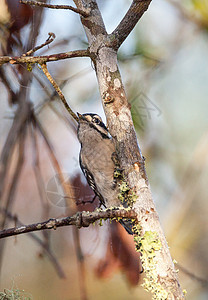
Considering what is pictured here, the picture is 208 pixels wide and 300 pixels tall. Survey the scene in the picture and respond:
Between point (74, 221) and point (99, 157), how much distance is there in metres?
0.46

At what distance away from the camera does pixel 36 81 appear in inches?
64.6

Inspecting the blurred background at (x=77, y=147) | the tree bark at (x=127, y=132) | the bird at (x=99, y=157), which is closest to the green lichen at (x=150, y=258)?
the tree bark at (x=127, y=132)

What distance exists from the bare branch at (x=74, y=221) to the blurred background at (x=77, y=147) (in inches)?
26.5

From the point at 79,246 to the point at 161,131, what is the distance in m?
0.72

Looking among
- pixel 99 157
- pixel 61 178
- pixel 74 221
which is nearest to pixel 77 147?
pixel 61 178

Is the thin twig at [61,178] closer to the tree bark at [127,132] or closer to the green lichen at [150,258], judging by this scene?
the tree bark at [127,132]

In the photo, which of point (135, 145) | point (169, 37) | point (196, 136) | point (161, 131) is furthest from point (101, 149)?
point (169, 37)

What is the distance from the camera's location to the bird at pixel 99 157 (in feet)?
3.78

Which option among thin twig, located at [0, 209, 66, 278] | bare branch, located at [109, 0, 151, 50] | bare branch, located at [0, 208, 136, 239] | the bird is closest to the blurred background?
thin twig, located at [0, 209, 66, 278]

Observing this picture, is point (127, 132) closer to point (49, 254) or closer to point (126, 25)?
point (126, 25)

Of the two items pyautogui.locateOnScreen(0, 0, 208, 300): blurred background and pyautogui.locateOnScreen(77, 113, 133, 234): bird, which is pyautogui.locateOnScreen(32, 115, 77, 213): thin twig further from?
pyautogui.locateOnScreen(77, 113, 133, 234): bird

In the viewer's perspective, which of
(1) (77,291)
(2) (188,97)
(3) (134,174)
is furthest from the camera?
(2) (188,97)

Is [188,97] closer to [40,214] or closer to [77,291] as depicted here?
[40,214]

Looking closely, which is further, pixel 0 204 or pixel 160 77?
pixel 160 77
